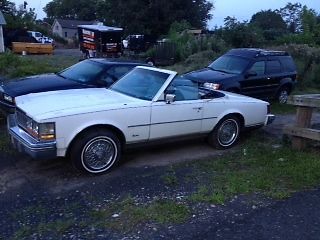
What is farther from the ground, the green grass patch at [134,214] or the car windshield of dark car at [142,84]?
the car windshield of dark car at [142,84]

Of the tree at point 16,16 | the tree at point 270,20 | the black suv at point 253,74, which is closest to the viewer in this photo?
the black suv at point 253,74

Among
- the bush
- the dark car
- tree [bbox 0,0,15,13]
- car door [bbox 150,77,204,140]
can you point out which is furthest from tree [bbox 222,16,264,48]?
tree [bbox 0,0,15,13]

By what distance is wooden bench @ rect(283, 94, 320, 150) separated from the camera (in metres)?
7.18

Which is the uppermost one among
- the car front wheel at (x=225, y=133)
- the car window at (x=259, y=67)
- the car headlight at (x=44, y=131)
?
the car window at (x=259, y=67)

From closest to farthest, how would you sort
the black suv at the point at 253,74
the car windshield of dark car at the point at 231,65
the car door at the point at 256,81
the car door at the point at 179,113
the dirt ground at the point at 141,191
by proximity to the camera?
the dirt ground at the point at 141,191, the car door at the point at 179,113, the black suv at the point at 253,74, the car door at the point at 256,81, the car windshield of dark car at the point at 231,65

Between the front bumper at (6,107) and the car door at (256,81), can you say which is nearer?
the front bumper at (6,107)

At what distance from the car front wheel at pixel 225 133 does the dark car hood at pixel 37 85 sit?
2.90 m

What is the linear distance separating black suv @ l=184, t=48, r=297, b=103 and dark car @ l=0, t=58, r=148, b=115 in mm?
2552

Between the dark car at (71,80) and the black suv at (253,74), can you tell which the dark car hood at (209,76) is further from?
the dark car at (71,80)

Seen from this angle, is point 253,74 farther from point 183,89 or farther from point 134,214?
point 134,214

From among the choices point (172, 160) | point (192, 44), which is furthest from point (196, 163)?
point (192, 44)

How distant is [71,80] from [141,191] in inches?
172

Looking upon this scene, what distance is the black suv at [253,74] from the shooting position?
11.4 meters

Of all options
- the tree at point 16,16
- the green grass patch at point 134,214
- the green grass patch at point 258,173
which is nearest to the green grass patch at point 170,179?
the green grass patch at point 258,173
